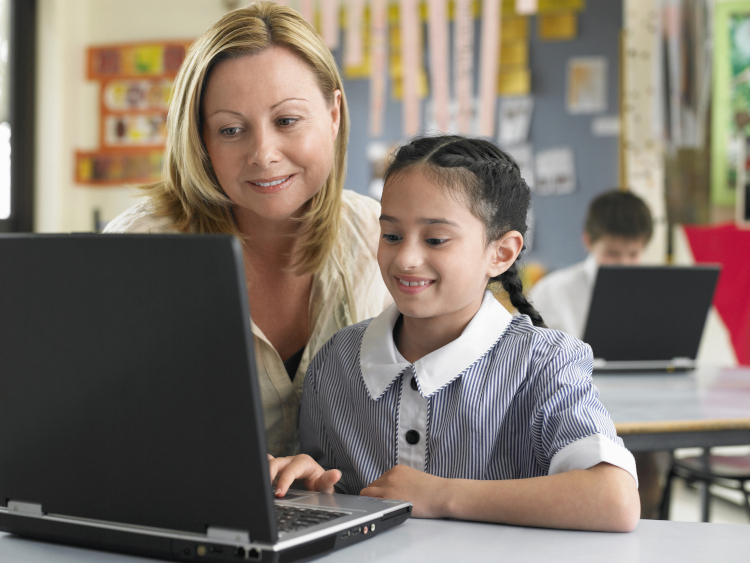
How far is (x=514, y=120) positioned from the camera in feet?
11.3

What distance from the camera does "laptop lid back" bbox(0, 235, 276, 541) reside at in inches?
21.8

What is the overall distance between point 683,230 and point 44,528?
9.88 feet

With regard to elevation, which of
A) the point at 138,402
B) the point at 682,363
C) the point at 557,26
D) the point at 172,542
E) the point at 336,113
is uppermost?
the point at 557,26

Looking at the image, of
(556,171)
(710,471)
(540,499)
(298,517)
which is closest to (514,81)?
(556,171)

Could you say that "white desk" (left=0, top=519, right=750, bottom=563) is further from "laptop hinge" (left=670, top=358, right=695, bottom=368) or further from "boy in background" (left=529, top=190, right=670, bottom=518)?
"laptop hinge" (left=670, top=358, right=695, bottom=368)

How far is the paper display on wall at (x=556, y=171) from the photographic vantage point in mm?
3365

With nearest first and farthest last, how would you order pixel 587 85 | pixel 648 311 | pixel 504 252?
1. pixel 504 252
2. pixel 648 311
3. pixel 587 85

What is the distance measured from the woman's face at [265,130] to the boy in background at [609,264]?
1.01 meters

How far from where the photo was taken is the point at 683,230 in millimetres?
3223

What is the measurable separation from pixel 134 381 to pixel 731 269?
9.53 feet

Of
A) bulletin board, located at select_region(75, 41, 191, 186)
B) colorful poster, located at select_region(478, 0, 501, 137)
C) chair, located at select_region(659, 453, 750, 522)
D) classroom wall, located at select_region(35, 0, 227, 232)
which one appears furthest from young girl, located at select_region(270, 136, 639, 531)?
bulletin board, located at select_region(75, 41, 191, 186)

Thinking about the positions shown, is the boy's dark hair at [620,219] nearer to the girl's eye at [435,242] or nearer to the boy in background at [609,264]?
the boy in background at [609,264]

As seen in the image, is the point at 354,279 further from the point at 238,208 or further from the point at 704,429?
the point at 704,429

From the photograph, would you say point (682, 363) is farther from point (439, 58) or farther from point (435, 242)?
point (439, 58)
